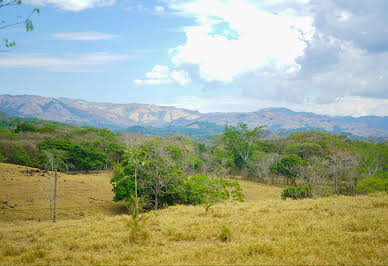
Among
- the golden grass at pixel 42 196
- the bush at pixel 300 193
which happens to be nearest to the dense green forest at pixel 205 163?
the bush at pixel 300 193

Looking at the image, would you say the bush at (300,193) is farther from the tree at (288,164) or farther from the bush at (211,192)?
the tree at (288,164)

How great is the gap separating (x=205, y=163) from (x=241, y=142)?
16.5 meters

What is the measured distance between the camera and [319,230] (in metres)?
9.16

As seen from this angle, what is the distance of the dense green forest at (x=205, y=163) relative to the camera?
93.6 ft

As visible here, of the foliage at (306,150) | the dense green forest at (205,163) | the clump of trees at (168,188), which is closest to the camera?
the clump of trees at (168,188)

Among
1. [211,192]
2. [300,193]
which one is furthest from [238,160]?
[211,192]

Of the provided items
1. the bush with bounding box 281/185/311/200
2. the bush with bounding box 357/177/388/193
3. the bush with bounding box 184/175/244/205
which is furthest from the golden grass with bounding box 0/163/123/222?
the bush with bounding box 357/177/388/193

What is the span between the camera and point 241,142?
8038 centimetres

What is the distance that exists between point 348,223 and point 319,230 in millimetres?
1233

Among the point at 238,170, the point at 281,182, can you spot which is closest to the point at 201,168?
the point at 238,170

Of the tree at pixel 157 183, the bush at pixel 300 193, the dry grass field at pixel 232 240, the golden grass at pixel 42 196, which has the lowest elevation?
the golden grass at pixel 42 196

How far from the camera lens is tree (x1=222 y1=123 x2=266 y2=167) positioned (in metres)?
78.4

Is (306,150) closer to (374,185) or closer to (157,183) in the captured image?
(374,185)

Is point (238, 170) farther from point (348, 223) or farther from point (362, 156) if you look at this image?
point (348, 223)
